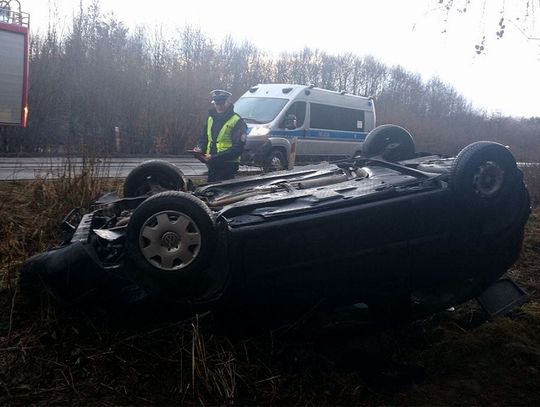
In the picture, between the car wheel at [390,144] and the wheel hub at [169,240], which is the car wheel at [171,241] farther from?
the car wheel at [390,144]

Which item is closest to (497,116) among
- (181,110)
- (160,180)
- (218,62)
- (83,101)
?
(218,62)

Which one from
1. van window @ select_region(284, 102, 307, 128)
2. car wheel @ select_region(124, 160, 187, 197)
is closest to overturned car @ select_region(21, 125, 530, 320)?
car wheel @ select_region(124, 160, 187, 197)

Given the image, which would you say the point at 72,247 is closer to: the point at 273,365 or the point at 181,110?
the point at 273,365

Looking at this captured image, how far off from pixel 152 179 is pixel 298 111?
9.45 m

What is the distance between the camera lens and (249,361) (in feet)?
10.4

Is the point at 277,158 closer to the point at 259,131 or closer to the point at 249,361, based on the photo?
the point at 259,131

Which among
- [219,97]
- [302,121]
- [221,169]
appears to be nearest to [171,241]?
[221,169]

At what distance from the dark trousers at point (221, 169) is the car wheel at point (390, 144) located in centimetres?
184

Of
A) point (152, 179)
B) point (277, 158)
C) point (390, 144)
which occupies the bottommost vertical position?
point (152, 179)

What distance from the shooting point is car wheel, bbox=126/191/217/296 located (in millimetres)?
2945

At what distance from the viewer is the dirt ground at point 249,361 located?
2.86m

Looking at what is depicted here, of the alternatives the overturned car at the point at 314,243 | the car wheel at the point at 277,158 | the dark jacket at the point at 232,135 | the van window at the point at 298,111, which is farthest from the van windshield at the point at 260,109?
the overturned car at the point at 314,243

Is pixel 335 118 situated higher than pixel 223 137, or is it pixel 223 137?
pixel 335 118

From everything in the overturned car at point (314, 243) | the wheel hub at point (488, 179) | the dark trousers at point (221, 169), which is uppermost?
the wheel hub at point (488, 179)
